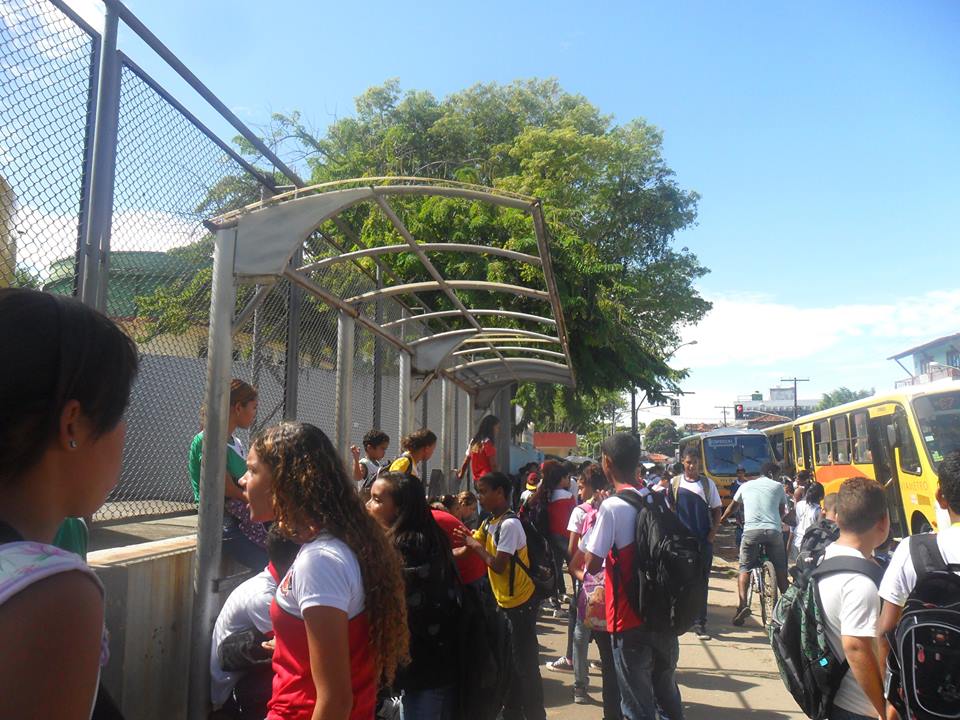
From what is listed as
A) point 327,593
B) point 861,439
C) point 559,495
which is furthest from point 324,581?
point 861,439

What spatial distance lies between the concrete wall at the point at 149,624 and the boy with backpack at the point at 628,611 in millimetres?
1985

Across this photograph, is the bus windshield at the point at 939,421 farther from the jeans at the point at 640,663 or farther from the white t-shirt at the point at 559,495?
the jeans at the point at 640,663

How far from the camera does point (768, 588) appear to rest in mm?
8883

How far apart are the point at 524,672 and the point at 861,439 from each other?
11.5m

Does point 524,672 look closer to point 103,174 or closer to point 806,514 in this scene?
point 103,174

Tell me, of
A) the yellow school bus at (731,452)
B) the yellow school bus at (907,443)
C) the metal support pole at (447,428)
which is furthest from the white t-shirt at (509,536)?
the yellow school bus at (731,452)

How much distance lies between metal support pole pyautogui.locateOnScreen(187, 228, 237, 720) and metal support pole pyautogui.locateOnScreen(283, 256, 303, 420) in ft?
3.44

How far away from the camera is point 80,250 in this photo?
3025 millimetres

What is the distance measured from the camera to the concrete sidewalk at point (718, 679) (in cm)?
592

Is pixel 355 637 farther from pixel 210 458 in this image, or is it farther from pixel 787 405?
pixel 787 405

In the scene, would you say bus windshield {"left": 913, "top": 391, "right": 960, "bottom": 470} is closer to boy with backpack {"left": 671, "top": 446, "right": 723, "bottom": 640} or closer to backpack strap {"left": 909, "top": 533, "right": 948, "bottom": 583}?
boy with backpack {"left": 671, "top": 446, "right": 723, "bottom": 640}

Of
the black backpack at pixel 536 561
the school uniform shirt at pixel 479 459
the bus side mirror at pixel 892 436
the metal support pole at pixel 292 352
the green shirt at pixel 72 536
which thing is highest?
the metal support pole at pixel 292 352

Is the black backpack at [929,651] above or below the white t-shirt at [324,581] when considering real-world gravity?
below

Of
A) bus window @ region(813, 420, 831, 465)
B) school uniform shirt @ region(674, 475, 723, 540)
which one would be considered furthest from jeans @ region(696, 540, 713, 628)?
bus window @ region(813, 420, 831, 465)
